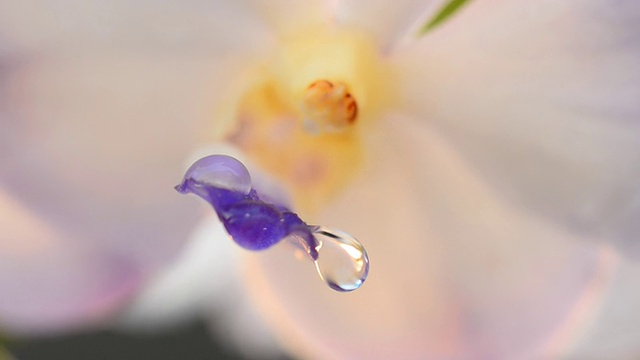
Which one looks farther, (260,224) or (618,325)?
(618,325)

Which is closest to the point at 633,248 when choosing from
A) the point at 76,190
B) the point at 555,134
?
the point at 555,134

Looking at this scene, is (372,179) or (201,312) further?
(201,312)

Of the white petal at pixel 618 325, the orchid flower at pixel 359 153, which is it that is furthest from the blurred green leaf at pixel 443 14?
the white petal at pixel 618 325

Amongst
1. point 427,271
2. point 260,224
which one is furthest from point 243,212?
point 427,271

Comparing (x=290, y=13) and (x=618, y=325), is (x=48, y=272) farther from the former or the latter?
(x=618, y=325)

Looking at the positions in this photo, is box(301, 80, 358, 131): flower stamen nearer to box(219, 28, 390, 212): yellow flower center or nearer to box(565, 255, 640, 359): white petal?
box(219, 28, 390, 212): yellow flower center

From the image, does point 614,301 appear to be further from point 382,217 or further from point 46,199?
point 46,199

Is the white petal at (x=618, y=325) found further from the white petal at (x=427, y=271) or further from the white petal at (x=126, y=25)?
the white petal at (x=126, y=25)

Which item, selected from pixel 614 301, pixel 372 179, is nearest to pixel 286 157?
pixel 372 179
